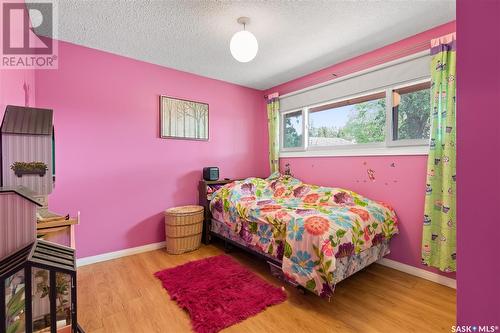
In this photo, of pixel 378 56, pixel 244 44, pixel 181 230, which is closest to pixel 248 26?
pixel 244 44

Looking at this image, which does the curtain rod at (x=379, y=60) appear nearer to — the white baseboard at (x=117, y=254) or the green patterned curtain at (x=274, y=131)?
the green patterned curtain at (x=274, y=131)

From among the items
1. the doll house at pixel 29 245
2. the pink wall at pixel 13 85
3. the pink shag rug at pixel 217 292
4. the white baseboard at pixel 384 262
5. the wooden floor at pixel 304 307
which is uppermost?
the pink wall at pixel 13 85

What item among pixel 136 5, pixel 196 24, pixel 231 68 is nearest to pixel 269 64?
pixel 231 68

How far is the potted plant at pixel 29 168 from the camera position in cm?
105

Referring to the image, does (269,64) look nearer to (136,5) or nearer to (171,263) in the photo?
(136,5)

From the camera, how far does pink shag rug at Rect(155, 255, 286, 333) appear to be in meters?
1.62

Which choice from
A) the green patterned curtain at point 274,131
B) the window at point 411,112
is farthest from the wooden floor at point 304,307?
the green patterned curtain at point 274,131

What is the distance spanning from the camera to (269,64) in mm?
2990

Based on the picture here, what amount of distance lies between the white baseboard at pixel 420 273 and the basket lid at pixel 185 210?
226cm

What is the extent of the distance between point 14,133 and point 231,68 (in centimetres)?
254

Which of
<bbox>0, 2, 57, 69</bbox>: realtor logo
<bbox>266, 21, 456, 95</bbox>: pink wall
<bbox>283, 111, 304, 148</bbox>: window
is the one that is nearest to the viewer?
<bbox>0, 2, 57, 69</bbox>: realtor logo

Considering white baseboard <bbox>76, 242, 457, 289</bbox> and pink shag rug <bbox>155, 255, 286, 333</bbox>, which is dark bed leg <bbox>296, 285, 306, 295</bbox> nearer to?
pink shag rug <bbox>155, 255, 286, 333</bbox>

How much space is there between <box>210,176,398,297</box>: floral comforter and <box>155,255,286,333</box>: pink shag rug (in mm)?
290
